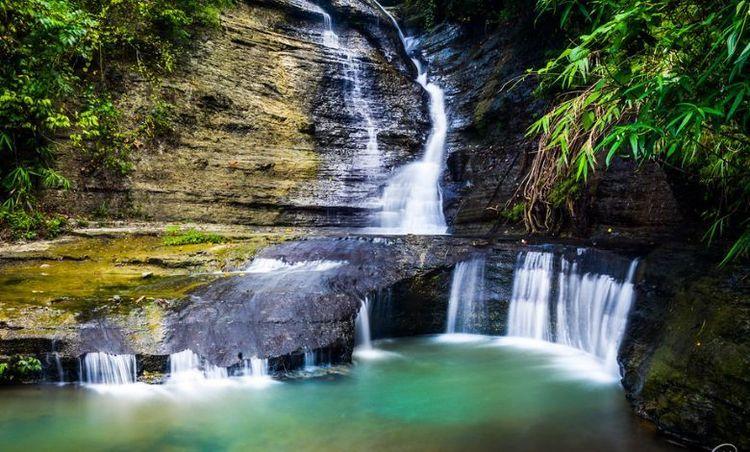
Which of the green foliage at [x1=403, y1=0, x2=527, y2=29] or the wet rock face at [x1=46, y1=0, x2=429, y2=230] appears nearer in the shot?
the wet rock face at [x1=46, y1=0, x2=429, y2=230]

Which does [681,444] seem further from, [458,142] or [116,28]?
[116,28]

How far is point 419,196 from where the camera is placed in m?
10.5

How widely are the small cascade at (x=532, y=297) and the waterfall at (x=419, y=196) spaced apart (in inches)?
143

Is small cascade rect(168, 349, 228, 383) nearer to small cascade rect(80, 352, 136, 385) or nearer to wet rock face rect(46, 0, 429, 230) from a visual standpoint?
small cascade rect(80, 352, 136, 385)

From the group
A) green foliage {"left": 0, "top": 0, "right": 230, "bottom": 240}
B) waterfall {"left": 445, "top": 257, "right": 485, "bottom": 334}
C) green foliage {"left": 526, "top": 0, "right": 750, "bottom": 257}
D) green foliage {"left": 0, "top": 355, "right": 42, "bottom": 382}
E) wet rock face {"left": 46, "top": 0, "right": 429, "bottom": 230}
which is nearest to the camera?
green foliage {"left": 526, "top": 0, "right": 750, "bottom": 257}

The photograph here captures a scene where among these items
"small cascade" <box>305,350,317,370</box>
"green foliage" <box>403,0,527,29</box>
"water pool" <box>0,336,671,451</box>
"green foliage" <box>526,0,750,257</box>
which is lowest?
"water pool" <box>0,336,671,451</box>

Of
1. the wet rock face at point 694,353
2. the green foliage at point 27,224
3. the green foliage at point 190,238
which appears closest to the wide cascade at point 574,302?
the wet rock face at point 694,353

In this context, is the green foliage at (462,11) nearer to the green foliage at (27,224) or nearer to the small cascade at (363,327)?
the small cascade at (363,327)

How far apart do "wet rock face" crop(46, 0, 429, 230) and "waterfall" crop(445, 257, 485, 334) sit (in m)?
4.36

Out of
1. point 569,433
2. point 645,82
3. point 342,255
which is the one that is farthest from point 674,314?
point 342,255

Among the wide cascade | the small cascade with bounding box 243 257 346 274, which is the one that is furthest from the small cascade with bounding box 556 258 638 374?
the small cascade with bounding box 243 257 346 274

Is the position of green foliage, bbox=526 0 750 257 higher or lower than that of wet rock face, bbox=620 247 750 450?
higher

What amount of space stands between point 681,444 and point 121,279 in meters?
6.13

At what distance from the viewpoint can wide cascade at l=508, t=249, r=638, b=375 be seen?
4.85 m
